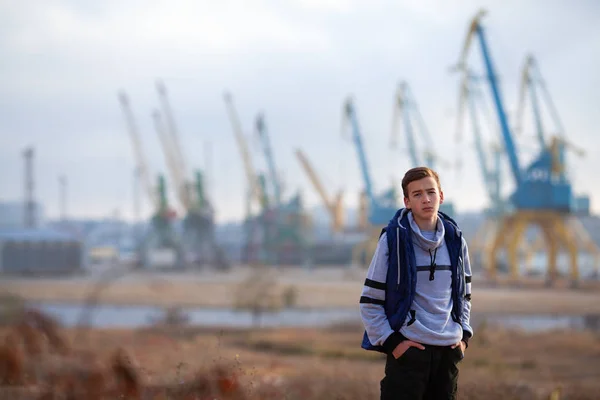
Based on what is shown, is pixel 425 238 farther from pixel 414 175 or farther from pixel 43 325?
pixel 43 325

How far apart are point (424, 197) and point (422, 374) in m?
0.66

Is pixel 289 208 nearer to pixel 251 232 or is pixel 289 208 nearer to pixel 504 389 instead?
pixel 251 232

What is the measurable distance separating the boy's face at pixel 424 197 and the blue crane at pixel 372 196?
194 ft

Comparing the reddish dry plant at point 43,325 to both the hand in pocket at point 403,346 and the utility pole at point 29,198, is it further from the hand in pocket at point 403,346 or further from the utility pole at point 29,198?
the utility pole at point 29,198

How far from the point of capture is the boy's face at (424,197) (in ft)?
10.7

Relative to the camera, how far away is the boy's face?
3.26 m

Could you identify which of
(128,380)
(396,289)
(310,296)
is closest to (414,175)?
(396,289)

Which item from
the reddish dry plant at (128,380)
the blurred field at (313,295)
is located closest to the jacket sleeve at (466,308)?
the reddish dry plant at (128,380)

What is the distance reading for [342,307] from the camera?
33312 millimetres

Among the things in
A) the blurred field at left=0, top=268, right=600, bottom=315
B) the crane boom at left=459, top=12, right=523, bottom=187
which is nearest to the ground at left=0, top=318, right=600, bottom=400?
the blurred field at left=0, top=268, right=600, bottom=315

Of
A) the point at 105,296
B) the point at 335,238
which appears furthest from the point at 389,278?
the point at 335,238

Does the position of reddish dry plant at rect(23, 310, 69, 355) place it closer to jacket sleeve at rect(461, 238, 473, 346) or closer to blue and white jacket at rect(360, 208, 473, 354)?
blue and white jacket at rect(360, 208, 473, 354)

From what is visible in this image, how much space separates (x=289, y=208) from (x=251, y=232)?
5.33 meters

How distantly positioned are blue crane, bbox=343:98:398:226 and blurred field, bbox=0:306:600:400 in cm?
4182
